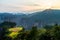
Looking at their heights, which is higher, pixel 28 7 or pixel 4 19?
pixel 28 7

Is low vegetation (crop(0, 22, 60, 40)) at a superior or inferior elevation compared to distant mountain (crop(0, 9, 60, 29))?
inferior

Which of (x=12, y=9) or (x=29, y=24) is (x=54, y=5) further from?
(x=12, y=9)

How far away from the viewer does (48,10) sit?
1.61 m

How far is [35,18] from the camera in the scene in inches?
63.3

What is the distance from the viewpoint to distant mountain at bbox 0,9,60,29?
1.57 metres

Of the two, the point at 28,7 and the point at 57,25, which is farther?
the point at 28,7

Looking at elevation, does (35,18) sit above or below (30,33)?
above

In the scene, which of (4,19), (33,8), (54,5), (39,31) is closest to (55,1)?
(54,5)

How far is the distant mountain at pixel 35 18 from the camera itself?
1570 millimetres

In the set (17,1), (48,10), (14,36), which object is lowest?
(14,36)

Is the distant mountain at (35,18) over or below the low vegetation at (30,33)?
over

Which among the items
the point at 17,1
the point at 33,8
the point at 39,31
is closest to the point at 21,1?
the point at 17,1

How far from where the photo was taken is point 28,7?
A: 5.39 ft

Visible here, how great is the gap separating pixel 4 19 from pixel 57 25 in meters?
0.56
